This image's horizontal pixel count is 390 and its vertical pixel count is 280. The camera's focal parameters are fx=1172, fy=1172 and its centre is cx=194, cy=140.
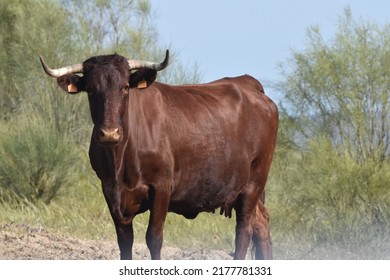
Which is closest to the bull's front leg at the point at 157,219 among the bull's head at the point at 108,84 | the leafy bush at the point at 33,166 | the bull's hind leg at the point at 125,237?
the bull's hind leg at the point at 125,237

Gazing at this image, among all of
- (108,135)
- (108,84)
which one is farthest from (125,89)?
(108,135)

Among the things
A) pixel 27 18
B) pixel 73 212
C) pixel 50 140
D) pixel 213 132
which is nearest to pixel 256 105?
pixel 213 132

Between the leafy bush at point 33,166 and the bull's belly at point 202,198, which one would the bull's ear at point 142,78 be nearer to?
the bull's belly at point 202,198

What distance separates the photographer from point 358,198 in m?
17.5

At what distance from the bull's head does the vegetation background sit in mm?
5191

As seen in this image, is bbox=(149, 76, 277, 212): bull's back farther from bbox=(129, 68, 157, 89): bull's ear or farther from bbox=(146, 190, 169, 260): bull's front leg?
bbox=(129, 68, 157, 89): bull's ear

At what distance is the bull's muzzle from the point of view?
9.45m

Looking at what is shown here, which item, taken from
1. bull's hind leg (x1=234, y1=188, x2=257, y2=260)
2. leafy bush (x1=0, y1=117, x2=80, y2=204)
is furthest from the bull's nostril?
leafy bush (x1=0, y1=117, x2=80, y2=204)

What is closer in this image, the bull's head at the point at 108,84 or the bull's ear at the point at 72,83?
the bull's head at the point at 108,84

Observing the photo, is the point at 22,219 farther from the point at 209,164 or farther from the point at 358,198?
the point at 209,164

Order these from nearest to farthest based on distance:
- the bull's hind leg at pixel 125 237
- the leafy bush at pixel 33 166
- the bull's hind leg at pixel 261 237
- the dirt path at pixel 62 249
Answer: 1. the bull's hind leg at pixel 125 237
2. the bull's hind leg at pixel 261 237
3. the dirt path at pixel 62 249
4. the leafy bush at pixel 33 166

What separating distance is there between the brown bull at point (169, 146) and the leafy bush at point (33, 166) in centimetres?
924

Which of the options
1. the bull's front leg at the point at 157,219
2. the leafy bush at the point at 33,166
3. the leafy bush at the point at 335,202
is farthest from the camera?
the leafy bush at the point at 33,166

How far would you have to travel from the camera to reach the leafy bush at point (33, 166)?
20.8 meters
